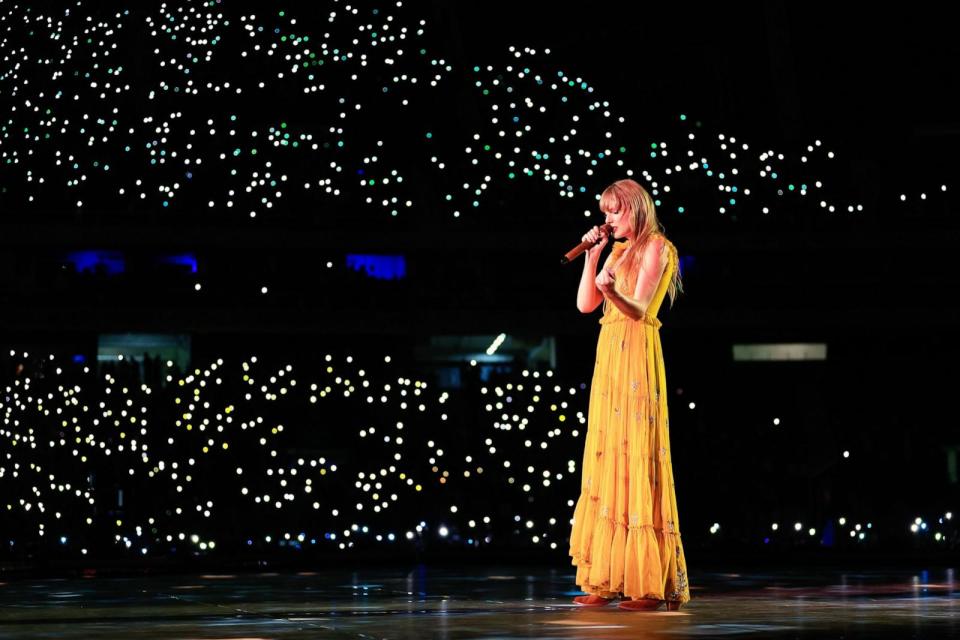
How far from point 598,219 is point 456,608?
1221 cm

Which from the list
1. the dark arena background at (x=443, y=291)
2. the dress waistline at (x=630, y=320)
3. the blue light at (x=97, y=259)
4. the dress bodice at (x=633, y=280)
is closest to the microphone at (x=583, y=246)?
the dress bodice at (x=633, y=280)

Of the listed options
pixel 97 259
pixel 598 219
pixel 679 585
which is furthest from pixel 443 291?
pixel 679 585

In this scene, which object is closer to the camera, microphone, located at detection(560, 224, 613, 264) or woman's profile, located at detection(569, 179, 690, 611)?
microphone, located at detection(560, 224, 613, 264)

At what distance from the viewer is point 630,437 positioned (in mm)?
6137

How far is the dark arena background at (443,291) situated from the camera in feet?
43.5

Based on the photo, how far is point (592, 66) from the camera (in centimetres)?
1925

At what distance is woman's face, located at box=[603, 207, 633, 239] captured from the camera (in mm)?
6273

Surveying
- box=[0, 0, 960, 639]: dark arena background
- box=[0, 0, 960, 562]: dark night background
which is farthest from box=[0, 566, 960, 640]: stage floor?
box=[0, 0, 960, 562]: dark night background

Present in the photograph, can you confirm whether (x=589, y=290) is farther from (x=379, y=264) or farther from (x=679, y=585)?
(x=379, y=264)

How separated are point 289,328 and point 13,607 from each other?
12702mm

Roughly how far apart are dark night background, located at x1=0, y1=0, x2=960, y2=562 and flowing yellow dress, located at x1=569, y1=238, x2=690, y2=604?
1029cm

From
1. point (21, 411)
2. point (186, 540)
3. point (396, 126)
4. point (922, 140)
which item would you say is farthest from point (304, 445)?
point (922, 140)

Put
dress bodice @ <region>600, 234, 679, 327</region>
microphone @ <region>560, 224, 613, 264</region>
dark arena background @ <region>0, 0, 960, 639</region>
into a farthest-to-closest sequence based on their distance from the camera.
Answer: dark arena background @ <region>0, 0, 960, 639</region> < dress bodice @ <region>600, 234, 679, 327</region> < microphone @ <region>560, 224, 613, 264</region>

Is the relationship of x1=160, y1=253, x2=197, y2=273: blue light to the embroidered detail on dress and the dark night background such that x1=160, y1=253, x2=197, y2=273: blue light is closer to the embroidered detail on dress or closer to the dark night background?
the dark night background
